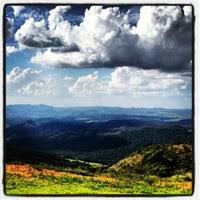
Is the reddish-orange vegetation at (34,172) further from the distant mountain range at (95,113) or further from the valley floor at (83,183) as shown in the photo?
the distant mountain range at (95,113)

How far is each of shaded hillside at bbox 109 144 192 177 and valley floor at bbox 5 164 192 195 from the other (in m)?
0.04

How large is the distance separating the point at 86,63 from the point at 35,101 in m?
0.44

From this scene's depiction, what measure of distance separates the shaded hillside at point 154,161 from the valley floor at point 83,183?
44 mm

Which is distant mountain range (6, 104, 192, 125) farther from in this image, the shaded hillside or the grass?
the grass

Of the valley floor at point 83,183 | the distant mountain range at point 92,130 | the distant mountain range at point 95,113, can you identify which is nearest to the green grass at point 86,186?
the valley floor at point 83,183

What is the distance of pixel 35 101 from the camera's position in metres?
6.25

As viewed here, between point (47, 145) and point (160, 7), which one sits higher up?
point (160, 7)

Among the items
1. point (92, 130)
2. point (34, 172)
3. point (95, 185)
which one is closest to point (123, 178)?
point (95, 185)

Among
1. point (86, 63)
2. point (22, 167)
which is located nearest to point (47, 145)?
point (22, 167)

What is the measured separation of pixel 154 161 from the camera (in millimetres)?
6297

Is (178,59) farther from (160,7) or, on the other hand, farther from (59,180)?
(59,180)

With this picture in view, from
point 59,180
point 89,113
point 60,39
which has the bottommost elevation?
point 59,180

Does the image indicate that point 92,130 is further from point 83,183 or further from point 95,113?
point 83,183

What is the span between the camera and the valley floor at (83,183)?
245 inches
